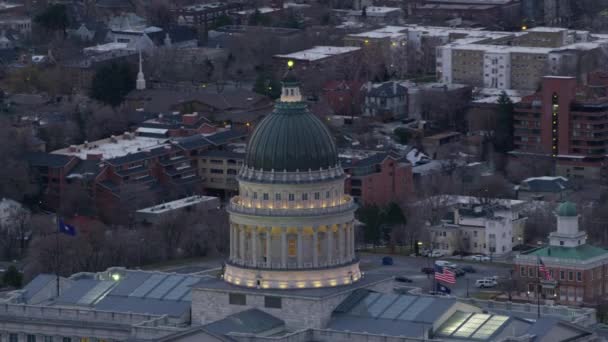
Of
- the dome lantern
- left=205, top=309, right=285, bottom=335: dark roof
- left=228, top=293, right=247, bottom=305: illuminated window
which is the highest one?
the dome lantern

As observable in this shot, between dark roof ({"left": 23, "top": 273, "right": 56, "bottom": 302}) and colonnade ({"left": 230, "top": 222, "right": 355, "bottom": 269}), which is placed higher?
colonnade ({"left": 230, "top": 222, "right": 355, "bottom": 269})

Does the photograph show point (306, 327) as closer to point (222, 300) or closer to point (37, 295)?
point (222, 300)

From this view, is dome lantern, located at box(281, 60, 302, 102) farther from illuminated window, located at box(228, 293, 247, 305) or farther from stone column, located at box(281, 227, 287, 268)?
illuminated window, located at box(228, 293, 247, 305)

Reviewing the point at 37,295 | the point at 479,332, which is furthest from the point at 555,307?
the point at 37,295

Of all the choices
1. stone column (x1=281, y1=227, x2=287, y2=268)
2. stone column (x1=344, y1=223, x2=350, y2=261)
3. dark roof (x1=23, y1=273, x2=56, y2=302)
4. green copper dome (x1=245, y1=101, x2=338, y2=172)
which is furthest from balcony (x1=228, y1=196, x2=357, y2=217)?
dark roof (x1=23, y1=273, x2=56, y2=302)

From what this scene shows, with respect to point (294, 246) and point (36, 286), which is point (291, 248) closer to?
point (294, 246)

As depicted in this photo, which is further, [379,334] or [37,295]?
[37,295]

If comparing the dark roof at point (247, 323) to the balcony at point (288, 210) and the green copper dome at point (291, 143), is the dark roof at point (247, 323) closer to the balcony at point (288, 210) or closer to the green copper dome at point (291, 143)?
the balcony at point (288, 210)
